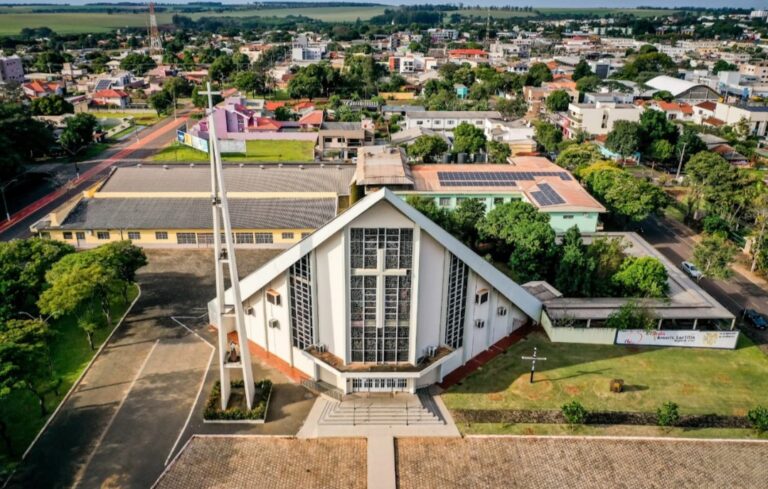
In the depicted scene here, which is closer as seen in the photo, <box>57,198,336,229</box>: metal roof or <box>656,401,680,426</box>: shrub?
<box>656,401,680,426</box>: shrub

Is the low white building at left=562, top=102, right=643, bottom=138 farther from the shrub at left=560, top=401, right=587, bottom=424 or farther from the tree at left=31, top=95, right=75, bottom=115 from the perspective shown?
the tree at left=31, top=95, right=75, bottom=115

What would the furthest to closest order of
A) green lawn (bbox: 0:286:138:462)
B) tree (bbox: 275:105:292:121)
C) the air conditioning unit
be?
tree (bbox: 275:105:292:121)
the air conditioning unit
green lawn (bbox: 0:286:138:462)

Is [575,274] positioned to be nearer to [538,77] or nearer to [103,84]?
[538,77]

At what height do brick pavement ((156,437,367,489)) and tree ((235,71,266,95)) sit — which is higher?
tree ((235,71,266,95))

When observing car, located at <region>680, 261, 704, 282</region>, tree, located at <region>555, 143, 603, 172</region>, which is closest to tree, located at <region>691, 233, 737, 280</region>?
car, located at <region>680, 261, 704, 282</region>

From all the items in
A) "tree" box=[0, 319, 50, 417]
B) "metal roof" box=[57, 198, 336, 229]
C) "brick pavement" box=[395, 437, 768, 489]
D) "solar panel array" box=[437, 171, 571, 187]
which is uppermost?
"solar panel array" box=[437, 171, 571, 187]

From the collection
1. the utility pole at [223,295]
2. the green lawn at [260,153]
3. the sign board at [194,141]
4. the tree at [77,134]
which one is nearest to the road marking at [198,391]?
the utility pole at [223,295]

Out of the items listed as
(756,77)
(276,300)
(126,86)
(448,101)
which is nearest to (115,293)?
(276,300)
